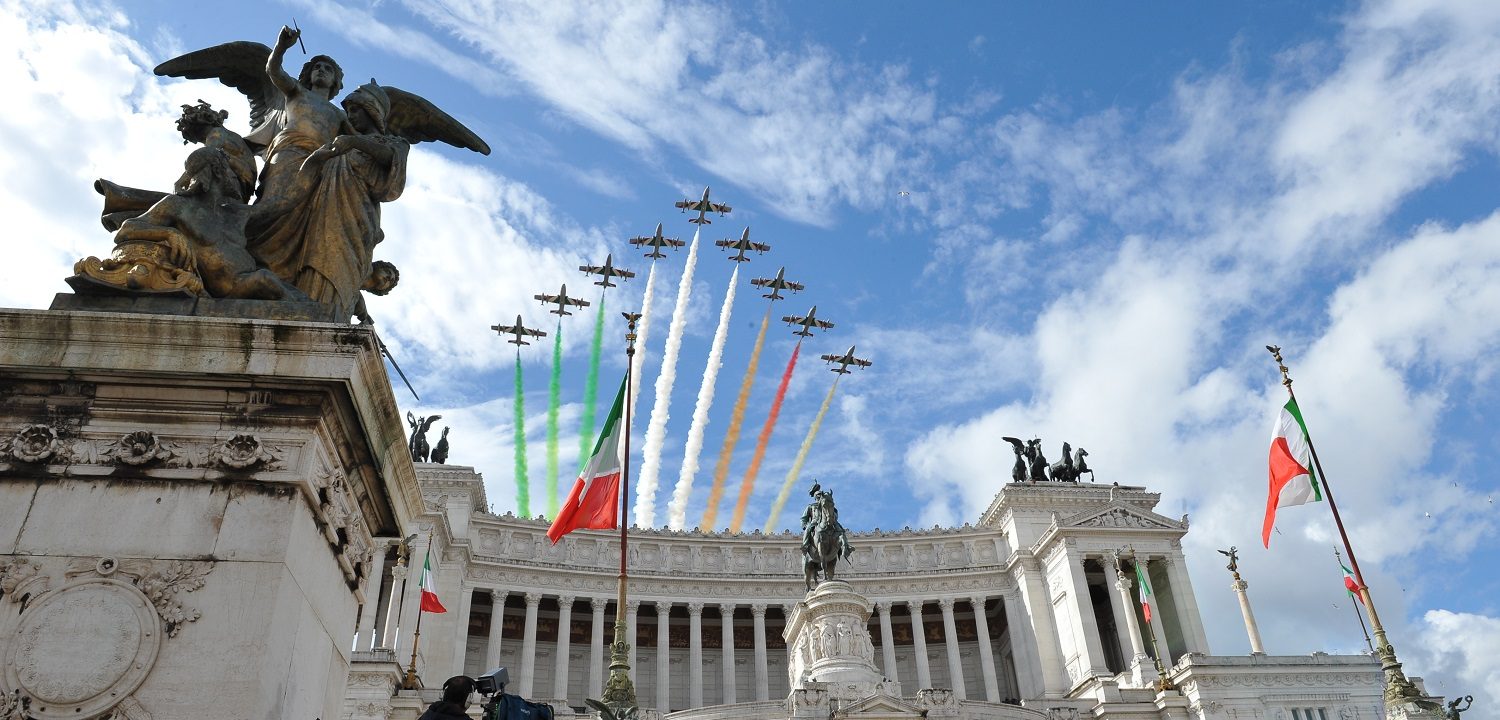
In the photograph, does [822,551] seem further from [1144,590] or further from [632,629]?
[632,629]

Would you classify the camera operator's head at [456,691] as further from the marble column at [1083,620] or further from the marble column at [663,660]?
the marble column at [663,660]

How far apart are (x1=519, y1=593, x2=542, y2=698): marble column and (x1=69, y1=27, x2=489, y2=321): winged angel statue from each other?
53.3 m

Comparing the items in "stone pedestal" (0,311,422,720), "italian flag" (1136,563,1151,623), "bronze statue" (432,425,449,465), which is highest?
"bronze statue" (432,425,449,465)

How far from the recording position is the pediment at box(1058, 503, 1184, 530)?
60969 mm

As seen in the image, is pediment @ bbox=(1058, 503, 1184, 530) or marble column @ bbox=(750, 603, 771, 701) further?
marble column @ bbox=(750, 603, 771, 701)

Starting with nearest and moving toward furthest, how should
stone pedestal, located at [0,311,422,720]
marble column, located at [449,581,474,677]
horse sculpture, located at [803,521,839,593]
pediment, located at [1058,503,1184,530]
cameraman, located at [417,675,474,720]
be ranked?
stone pedestal, located at [0,311,422,720] → cameraman, located at [417,675,474,720] → horse sculpture, located at [803,521,839,593] → marble column, located at [449,581,474,677] → pediment, located at [1058,503,1184,530]

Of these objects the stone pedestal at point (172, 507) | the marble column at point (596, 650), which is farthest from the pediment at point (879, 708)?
the marble column at point (596, 650)

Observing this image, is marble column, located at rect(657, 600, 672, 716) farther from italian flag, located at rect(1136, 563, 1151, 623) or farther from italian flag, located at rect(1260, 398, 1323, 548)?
italian flag, located at rect(1260, 398, 1323, 548)

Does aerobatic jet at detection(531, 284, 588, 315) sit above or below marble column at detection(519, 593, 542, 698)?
above

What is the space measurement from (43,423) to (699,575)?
60652mm

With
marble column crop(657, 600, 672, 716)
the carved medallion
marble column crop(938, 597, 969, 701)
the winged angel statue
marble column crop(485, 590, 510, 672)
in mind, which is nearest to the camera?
the carved medallion

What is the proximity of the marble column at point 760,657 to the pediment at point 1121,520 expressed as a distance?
19.8 metres

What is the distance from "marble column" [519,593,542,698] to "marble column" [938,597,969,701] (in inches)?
1017

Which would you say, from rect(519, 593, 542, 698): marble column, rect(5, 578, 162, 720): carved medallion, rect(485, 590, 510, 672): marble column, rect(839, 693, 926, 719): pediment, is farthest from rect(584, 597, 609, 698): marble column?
rect(5, 578, 162, 720): carved medallion
